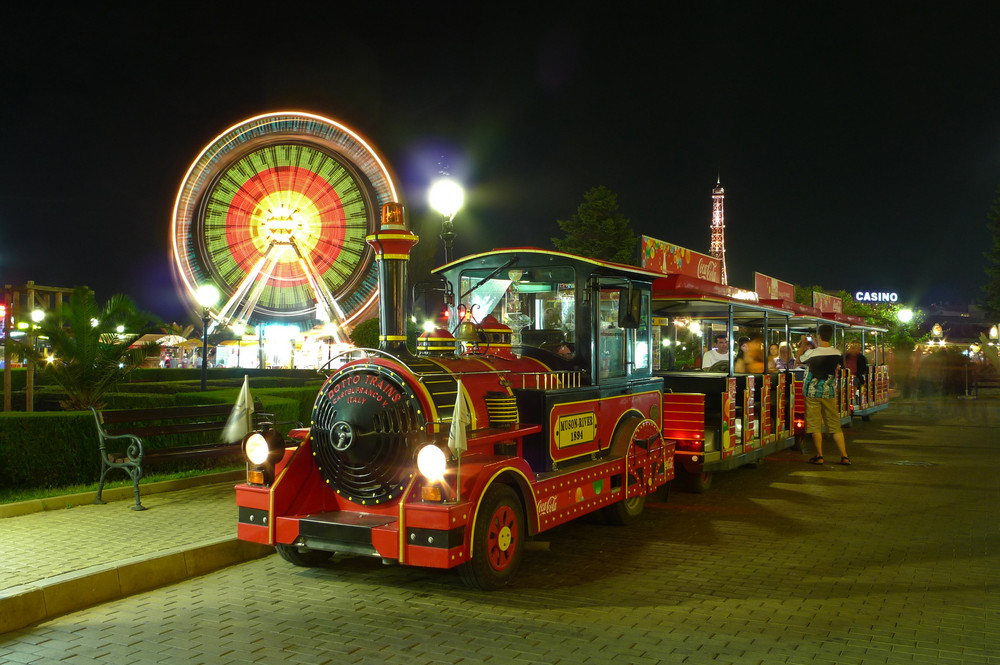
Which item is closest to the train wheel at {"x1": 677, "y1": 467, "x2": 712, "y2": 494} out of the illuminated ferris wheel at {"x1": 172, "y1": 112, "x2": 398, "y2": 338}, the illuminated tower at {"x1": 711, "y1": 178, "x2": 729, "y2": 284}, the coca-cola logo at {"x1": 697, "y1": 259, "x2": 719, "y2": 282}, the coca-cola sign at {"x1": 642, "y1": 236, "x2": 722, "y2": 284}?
the coca-cola sign at {"x1": 642, "y1": 236, "x2": 722, "y2": 284}

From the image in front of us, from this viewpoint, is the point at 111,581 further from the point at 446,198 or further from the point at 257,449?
the point at 446,198

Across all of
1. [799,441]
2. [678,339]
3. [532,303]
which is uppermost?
[532,303]

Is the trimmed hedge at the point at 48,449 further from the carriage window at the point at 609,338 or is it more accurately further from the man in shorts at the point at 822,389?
the man in shorts at the point at 822,389

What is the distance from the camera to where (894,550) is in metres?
6.46

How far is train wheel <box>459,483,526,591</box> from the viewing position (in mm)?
5109

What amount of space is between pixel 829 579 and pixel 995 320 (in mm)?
58607

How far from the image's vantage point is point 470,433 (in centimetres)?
547

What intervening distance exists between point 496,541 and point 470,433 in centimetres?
75

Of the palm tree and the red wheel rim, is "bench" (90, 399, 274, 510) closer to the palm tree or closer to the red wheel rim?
the palm tree

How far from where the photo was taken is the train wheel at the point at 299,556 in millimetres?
5883

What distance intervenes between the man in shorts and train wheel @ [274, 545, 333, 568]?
832 centimetres

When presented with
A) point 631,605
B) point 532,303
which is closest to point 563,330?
point 532,303

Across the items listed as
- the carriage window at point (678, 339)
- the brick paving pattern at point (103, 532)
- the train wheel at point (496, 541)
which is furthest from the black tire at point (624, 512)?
the brick paving pattern at point (103, 532)

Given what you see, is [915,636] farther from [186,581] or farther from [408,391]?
[186,581]
